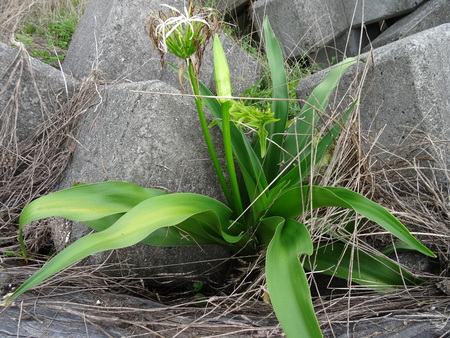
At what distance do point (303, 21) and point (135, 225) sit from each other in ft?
6.85

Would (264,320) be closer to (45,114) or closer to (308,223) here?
(308,223)

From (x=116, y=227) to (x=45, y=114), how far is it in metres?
0.98

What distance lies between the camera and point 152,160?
132cm

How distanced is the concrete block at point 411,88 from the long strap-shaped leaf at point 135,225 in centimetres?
69

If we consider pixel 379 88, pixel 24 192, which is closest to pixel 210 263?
pixel 24 192

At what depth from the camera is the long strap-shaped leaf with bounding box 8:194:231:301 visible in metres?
0.83

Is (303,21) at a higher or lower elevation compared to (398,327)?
higher

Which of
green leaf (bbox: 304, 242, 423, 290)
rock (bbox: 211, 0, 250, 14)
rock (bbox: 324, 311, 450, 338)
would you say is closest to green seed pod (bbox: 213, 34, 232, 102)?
green leaf (bbox: 304, 242, 423, 290)

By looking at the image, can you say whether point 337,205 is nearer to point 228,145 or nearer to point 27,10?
point 228,145

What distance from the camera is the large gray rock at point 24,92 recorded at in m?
1.62

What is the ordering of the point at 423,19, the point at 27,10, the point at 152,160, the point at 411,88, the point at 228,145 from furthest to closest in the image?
the point at 27,10 → the point at 423,19 → the point at 411,88 → the point at 152,160 → the point at 228,145

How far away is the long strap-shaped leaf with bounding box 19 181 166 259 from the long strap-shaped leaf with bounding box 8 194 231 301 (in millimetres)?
31

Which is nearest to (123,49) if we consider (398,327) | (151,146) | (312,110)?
(151,146)

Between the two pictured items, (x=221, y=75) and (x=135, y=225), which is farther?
(x=221, y=75)
